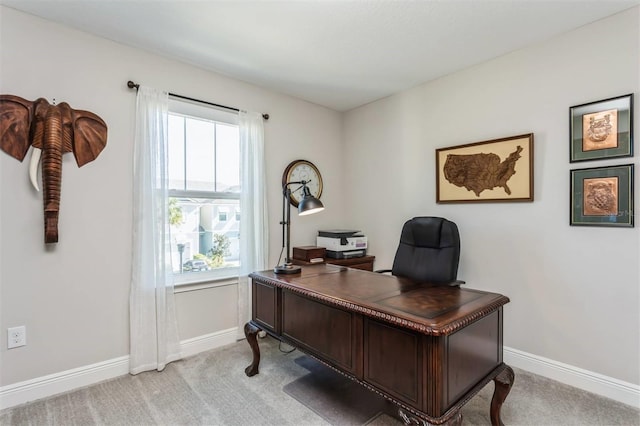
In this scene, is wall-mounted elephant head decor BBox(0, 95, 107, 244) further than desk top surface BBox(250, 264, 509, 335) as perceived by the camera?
Yes

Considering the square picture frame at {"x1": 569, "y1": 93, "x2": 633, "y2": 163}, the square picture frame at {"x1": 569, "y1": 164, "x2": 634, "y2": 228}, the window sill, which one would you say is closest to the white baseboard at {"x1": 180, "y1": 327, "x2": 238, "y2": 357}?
the window sill

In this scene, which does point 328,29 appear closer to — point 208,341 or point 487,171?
point 487,171

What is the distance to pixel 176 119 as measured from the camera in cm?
268

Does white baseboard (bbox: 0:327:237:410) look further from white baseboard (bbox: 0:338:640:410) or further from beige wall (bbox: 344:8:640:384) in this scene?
beige wall (bbox: 344:8:640:384)

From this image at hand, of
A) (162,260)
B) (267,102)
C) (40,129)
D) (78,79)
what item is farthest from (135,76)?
(162,260)

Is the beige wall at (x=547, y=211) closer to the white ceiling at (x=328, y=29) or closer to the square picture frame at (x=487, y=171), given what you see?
the square picture frame at (x=487, y=171)

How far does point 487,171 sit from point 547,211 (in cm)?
53

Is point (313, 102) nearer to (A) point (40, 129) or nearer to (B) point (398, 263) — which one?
(B) point (398, 263)

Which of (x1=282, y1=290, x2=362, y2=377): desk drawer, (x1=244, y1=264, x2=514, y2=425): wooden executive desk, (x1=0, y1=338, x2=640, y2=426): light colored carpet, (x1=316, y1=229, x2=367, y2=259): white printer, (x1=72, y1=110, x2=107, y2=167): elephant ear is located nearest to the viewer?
(x1=244, y1=264, x2=514, y2=425): wooden executive desk

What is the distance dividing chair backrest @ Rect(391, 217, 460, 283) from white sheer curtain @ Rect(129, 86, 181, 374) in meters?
1.86

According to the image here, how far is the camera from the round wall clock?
3.31m

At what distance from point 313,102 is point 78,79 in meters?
2.16

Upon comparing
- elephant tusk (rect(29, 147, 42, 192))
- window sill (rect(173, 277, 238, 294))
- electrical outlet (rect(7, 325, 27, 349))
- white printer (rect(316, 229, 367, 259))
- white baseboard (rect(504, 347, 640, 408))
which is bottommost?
white baseboard (rect(504, 347, 640, 408))

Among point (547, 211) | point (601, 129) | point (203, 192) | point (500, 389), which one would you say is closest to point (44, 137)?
point (203, 192)
